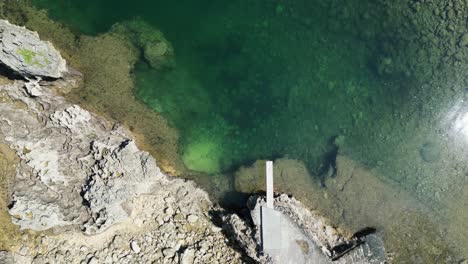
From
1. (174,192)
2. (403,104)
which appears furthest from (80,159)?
(403,104)

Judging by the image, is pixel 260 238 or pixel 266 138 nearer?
pixel 260 238

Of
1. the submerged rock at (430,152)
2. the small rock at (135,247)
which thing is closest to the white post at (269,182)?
the small rock at (135,247)

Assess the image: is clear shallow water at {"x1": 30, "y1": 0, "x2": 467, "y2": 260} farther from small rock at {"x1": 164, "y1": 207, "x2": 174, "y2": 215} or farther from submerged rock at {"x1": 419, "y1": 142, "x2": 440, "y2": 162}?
small rock at {"x1": 164, "y1": 207, "x2": 174, "y2": 215}

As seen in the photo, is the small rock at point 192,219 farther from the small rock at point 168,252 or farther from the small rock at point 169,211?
the small rock at point 168,252

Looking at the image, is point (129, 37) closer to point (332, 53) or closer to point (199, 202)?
point (199, 202)

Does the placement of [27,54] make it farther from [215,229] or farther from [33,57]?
[215,229]
